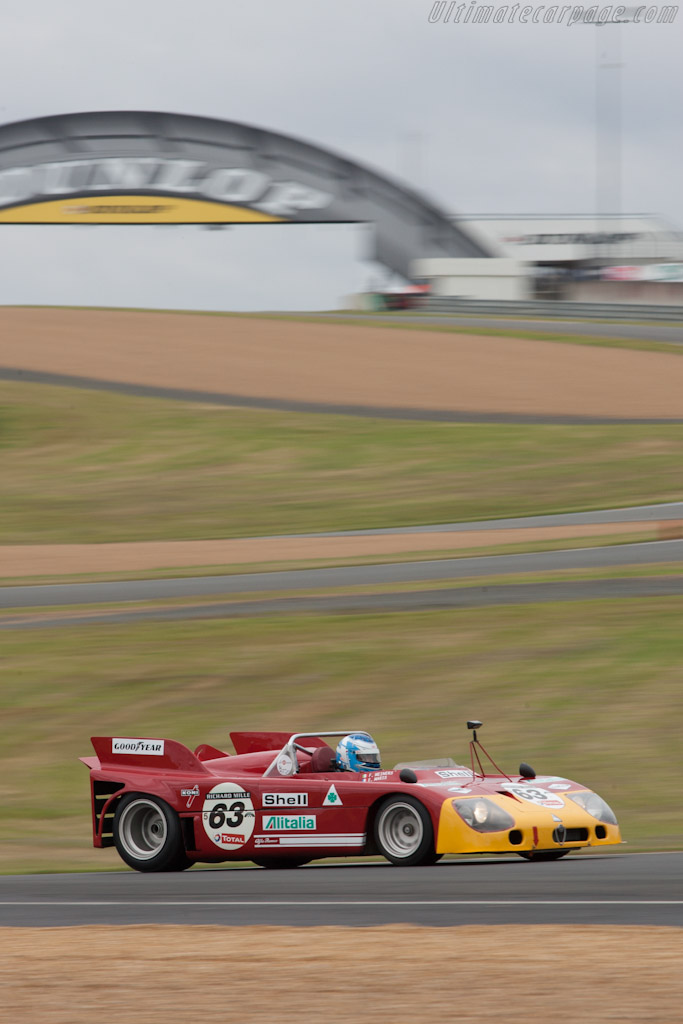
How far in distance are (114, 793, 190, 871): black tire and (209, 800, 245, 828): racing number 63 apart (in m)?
0.27

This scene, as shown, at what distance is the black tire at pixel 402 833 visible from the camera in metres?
9.51

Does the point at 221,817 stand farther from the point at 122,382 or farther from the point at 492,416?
the point at 122,382

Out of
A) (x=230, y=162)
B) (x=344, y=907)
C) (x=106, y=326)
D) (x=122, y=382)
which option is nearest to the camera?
(x=344, y=907)

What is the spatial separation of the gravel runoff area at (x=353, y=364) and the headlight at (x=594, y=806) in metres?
26.0

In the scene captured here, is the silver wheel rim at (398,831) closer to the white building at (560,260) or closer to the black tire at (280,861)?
the black tire at (280,861)

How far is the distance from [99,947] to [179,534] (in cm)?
1950

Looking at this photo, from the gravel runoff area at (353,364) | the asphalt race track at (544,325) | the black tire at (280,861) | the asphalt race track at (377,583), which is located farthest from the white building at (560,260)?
the black tire at (280,861)

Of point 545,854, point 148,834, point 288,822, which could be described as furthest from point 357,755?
point 148,834

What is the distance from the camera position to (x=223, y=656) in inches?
633

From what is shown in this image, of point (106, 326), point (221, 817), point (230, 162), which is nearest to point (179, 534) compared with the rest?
point (221, 817)

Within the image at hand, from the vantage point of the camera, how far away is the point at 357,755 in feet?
33.5

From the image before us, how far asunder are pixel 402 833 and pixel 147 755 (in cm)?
205

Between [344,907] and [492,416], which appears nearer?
[344,907]

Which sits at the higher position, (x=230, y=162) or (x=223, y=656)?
(x=230, y=162)
